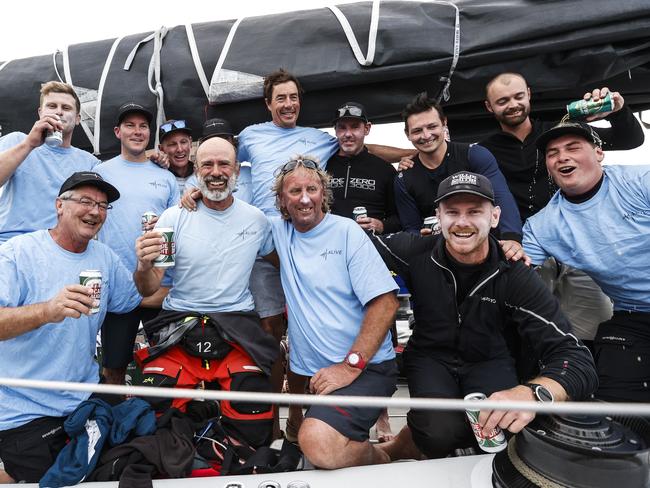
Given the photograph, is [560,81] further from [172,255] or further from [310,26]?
[172,255]

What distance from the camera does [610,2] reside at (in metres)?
2.32

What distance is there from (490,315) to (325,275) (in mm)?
762

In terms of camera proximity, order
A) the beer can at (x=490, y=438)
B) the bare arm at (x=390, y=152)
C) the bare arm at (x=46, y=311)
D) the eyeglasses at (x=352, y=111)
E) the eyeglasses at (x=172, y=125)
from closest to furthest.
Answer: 1. the beer can at (x=490, y=438)
2. the bare arm at (x=46, y=311)
3. the eyeglasses at (x=352, y=111)
4. the eyeglasses at (x=172, y=125)
5. the bare arm at (x=390, y=152)

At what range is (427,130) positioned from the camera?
2.57 metres

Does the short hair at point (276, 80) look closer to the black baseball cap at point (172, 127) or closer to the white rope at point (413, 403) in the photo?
the black baseball cap at point (172, 127)

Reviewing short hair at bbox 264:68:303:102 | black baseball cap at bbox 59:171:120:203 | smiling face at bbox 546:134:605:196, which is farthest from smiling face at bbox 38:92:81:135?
smiling face at bbox 546:134:605:196

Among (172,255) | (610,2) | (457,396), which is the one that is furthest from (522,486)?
(610,2)

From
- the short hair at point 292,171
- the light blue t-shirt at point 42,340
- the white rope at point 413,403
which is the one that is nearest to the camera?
the white rope at point 413,403

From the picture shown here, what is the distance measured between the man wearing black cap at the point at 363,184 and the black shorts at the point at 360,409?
0.91 m

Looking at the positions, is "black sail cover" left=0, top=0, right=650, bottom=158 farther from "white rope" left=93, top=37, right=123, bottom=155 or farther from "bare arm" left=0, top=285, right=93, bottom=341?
"bare arm" left=0, top=285, right=93, bottom=341

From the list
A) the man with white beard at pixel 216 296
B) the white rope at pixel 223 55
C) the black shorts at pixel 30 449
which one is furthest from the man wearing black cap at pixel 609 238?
the black shorts at pixel 30 449

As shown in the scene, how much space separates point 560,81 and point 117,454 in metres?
2.77

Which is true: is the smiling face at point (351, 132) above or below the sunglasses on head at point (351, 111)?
below

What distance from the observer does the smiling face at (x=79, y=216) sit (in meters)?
2.09
